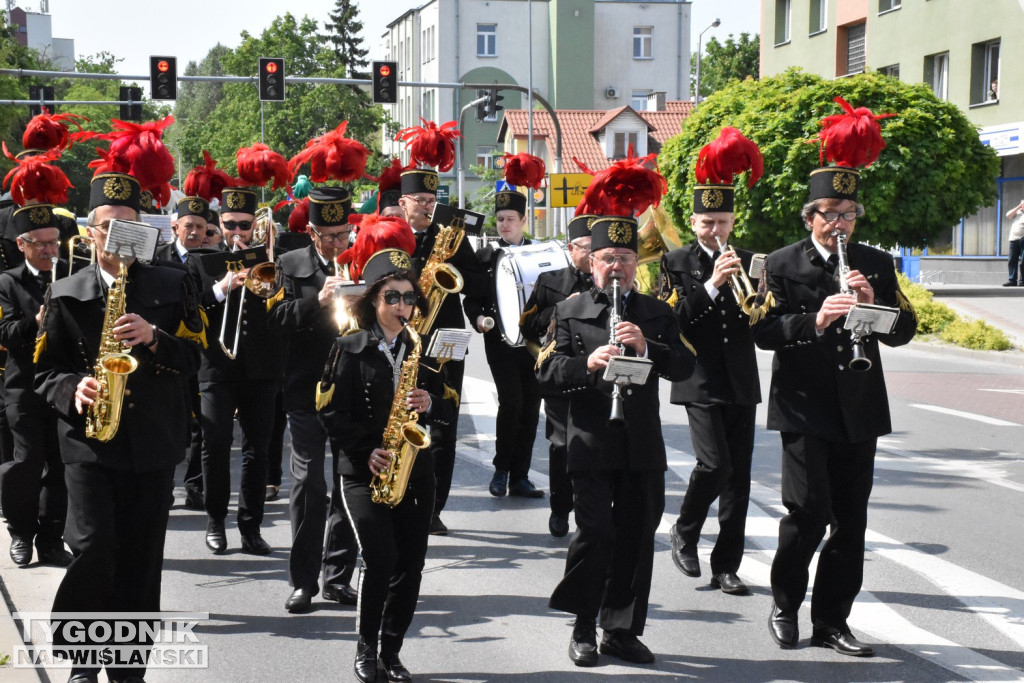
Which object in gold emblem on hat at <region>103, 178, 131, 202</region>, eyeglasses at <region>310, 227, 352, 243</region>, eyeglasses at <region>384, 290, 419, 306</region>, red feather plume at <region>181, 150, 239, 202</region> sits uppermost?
red feather plume at <region>181, 150, 239, 202</region>

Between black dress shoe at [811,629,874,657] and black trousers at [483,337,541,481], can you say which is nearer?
black dress shoe at [811,629,874,657]

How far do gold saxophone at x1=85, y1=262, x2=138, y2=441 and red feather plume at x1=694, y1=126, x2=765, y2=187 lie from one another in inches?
138

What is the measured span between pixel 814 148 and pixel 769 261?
23830 mm

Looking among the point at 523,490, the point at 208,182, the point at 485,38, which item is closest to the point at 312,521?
the point at 523,490

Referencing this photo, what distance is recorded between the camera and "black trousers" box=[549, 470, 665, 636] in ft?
19.7

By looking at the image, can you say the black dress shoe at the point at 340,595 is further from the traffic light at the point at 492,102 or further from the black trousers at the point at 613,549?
the traffic light at the point at 492,102

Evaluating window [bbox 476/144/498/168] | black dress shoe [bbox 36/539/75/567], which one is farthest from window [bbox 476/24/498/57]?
black dress shoe [bbox 36/539/75/567]

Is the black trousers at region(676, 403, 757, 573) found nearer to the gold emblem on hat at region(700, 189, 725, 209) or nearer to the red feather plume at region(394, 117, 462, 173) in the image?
the gold emblem on hat at region(700, 189, 725, 209)

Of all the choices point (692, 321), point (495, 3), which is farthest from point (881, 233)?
Answer: point (495, 3)

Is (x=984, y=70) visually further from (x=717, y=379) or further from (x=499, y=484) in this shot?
(x=717, y=379)

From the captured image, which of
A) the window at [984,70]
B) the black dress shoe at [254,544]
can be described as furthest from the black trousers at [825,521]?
the window at [984,70]

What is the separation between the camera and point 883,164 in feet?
94.8

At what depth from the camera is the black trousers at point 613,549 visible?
6.00 metres

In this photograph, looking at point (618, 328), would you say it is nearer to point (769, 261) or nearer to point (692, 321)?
point (769, 261)
